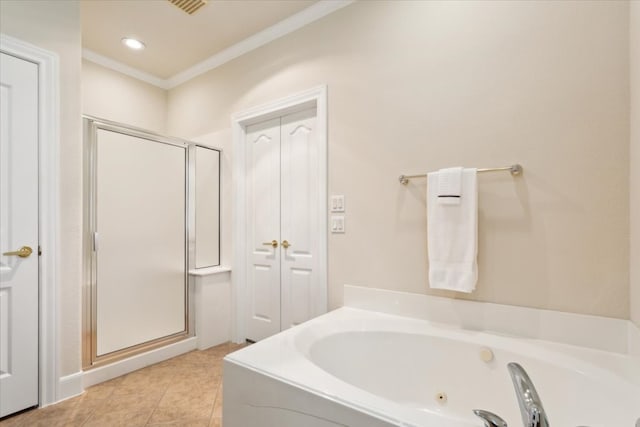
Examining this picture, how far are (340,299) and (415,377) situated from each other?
2.27 feet

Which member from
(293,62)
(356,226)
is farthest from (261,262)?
(293,62)

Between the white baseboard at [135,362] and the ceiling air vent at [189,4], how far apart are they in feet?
8.40

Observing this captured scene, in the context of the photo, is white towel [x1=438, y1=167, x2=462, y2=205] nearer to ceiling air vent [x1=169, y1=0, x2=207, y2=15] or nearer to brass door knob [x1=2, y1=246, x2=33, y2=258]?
ceiling air vent [x1=169, y1=0, x2=207, y2=15]

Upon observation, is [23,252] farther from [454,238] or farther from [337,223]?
[454,238]

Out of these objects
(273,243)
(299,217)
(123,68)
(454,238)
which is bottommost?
(273,243)

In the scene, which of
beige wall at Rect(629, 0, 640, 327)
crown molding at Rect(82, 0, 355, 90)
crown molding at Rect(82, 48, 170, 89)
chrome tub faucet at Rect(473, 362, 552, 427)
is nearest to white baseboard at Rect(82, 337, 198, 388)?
chrome tub faucet at Rect(473, 362, 552, 427)

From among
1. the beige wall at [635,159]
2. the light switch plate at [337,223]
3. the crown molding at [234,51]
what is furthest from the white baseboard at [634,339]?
the crown molding at [234,51]

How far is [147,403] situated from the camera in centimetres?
183

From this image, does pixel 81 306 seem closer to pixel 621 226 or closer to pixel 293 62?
pixel 293 62

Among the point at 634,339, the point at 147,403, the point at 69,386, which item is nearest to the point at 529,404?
the point at 634,339

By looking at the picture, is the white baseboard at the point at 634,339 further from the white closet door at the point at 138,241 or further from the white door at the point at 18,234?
the white door at the point at 18,234

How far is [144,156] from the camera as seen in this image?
2.38 metres

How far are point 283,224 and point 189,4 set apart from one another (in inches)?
68.6

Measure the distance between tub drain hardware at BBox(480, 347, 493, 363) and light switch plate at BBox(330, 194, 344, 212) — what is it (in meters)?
1.12
